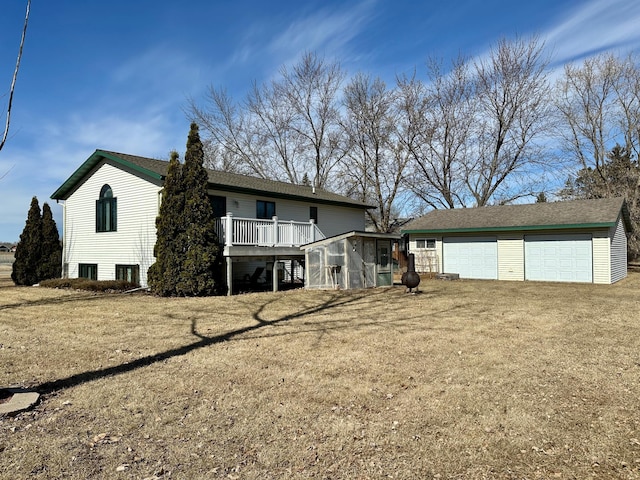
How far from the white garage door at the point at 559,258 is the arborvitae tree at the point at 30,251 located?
71.9 ft

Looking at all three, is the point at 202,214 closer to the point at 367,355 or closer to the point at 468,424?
the point at 367,355

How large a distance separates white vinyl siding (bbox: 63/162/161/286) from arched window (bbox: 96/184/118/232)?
22 centimetres

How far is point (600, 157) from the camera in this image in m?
28.2

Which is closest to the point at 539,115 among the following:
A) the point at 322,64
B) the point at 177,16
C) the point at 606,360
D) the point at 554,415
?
the point at 322,64

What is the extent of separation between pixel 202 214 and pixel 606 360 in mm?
11129

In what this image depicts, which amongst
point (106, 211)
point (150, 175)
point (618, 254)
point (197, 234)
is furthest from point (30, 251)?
point (618, 254)

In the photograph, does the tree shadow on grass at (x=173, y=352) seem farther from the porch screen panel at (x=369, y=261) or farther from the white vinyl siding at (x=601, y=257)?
the white vinyl siding at (x=601, y=257)

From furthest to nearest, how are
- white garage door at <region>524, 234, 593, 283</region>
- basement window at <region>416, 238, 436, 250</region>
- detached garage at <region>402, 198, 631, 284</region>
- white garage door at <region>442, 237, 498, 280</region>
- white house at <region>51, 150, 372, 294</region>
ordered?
basement window at <region>416, 238, 436, 250</region>
white garage door at <region>442, 237, 498, 280</region>
white garage door at <region>524, 234, 593, 283</region>
detached garage at <region>402, 198, 631, 284</region>
white house at <region>51, 150, 372, 294</region>

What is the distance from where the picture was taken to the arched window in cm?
1673

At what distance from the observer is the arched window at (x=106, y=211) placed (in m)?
16.7

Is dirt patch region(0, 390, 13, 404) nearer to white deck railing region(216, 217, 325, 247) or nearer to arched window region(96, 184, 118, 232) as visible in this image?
white deck railing region(216, 217, 325, 247)

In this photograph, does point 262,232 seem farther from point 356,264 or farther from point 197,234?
point 356,264

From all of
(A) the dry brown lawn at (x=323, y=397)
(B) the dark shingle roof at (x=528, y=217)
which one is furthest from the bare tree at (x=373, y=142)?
(A) the dry brown lawn at (x=323, y=397)

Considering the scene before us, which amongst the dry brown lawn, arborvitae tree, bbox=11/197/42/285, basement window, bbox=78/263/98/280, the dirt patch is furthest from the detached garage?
the dirt patch
